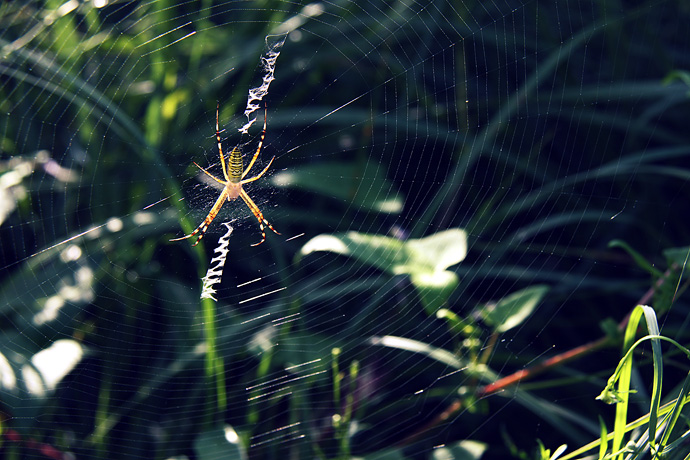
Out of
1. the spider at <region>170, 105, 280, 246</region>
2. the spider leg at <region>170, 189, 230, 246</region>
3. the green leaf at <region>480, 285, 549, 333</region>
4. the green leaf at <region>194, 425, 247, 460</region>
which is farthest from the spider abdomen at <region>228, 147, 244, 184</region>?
the green leaf at <region>480, 285, 549, 333</region>

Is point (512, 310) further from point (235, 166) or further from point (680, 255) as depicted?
point (235, 166)

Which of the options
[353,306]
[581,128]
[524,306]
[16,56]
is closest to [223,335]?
[353,306]

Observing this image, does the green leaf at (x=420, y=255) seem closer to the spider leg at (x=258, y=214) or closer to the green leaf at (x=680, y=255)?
the green leaf at (x=680, y=255)

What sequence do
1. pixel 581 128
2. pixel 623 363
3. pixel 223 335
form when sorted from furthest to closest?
1. pixel 581 128
2. pixel 223 335
3. pixel 623 363

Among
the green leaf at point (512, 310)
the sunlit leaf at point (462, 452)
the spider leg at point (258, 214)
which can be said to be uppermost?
the spider leg at point (258, 214)

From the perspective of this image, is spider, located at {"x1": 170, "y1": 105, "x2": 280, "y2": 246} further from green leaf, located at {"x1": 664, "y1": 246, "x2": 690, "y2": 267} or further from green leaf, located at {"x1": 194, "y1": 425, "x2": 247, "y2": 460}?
green leaf, located at {"x1": 664, "y1": 246, "x2": 690, "y2": 267}

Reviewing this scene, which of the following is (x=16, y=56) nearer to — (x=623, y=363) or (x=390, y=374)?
(x=390, y=374)

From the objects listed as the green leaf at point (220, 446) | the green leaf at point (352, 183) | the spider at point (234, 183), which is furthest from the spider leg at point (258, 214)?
the green leaf at point (220, 446)
